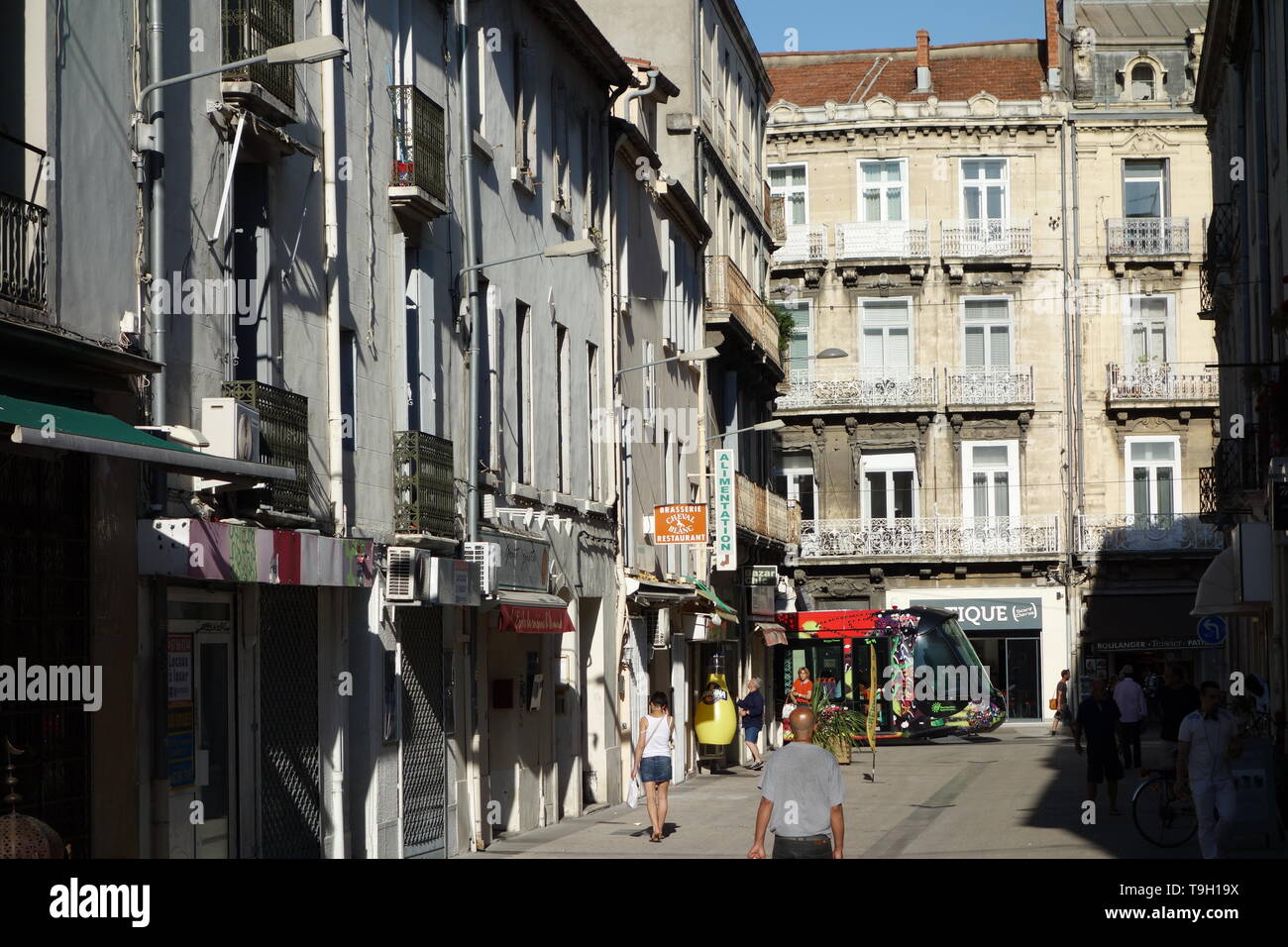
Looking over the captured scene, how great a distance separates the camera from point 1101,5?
58.1 metres

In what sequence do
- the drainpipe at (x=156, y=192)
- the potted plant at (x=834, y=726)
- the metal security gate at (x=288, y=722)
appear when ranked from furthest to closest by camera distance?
the potted plant at (x=834, y=726), the metal security gate at (x=288, y=722), the drainpipe at (x=156, y=192)

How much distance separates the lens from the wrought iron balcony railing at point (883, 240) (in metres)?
55.6

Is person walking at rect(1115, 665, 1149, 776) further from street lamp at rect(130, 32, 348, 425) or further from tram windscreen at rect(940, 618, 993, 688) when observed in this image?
street lamp at rect(130, 32, 348, 425)

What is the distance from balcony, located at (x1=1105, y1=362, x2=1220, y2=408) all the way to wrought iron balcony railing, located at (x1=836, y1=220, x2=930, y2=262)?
6.44 metres

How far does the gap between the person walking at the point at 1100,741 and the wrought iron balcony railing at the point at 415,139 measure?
10431 millimetres

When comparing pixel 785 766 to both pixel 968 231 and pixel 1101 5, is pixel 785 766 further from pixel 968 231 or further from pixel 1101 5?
pixel 1101 5

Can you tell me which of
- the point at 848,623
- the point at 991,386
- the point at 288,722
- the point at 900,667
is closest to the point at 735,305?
the point at 848,623

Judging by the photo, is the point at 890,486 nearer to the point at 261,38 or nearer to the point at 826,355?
the point at 826,355

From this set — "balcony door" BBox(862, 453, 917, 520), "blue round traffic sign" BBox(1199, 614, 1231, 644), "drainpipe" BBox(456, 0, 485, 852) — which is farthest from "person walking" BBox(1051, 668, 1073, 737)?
"drainpipe" BBox(456, 0, 485, 852)

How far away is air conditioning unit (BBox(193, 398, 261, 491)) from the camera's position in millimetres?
14867

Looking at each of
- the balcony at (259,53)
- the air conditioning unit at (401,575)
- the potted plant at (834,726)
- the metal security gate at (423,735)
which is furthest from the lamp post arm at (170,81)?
the potted plant at (834,726)

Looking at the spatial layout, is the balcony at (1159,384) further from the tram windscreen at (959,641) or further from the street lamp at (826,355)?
the tram windscreen at (959,641)
